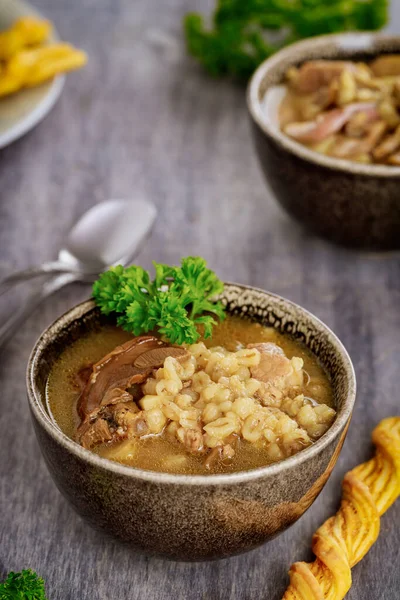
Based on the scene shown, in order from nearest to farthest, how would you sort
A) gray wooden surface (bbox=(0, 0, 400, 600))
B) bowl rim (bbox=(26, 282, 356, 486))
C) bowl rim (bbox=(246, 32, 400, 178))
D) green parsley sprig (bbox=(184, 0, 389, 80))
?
bowl rim (bbox=(26, 282, 356, 486)) → gray wooden surface (bbox=(0, 0, 400, 600)) → bowl rim (bbox=(246, 32, 400, 178)) → green parsley sprig (bbox=(184, 0, 389, 80))

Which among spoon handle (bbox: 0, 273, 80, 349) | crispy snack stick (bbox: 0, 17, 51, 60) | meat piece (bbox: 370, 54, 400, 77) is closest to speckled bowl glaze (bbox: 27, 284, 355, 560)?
spoon handle (bbox: 0, 273, 80, 349)

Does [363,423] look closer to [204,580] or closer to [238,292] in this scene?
[238,292]

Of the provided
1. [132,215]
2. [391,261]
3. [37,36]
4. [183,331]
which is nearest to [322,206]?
[391,261]

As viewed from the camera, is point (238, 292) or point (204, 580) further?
point (238, 292)

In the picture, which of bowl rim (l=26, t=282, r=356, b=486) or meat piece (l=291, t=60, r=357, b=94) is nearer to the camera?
bowl rim (l=26, t=282, r=356, b=486)

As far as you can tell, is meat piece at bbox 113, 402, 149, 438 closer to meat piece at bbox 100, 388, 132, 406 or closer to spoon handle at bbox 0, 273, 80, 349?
meat piece at bbox 100, 388, 132, 406

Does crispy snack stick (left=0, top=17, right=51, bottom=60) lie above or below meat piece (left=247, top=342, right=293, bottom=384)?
above

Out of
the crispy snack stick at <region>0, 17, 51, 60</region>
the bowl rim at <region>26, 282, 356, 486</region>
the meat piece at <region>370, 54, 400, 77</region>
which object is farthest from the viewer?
the crispy snack stick at <region>0, 17, 51, 60</region>
